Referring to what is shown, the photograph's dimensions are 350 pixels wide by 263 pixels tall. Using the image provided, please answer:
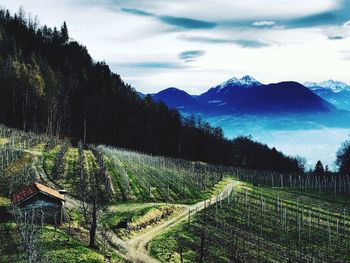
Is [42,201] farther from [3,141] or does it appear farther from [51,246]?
[3,141]

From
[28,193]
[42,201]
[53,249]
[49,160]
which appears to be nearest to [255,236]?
[42,201]

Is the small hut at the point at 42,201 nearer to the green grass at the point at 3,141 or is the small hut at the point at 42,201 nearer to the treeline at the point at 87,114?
the green grass at the point at 3,141

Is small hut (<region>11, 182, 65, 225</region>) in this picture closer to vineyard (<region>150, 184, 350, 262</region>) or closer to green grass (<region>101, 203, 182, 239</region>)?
green grass (<region>101, 203, 182, 239</region>)

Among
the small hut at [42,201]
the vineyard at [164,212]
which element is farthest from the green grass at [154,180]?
the small hut at [42,201]

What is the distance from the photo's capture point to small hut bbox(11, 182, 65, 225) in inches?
2509

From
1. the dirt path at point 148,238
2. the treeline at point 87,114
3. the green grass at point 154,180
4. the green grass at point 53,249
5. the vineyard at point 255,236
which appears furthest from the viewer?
the treeline at point 87,114

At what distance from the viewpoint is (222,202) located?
320 feet

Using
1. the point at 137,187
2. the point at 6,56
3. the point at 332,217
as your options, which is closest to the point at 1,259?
the point at 137,187

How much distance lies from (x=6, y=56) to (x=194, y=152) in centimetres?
8162

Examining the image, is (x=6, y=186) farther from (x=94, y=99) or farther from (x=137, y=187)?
(x=94, y=99)

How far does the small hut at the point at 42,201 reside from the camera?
63.7 meters

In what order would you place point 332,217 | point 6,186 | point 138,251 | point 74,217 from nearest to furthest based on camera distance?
point 138,251 < point 74,217 < point 6,186 < point 332,217

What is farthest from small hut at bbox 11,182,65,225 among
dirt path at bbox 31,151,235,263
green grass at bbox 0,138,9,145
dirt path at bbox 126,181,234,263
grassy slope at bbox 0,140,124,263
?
green grass at bbox 0,138,9,145

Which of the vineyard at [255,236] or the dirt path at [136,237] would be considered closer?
the dirt path at [136,237]
